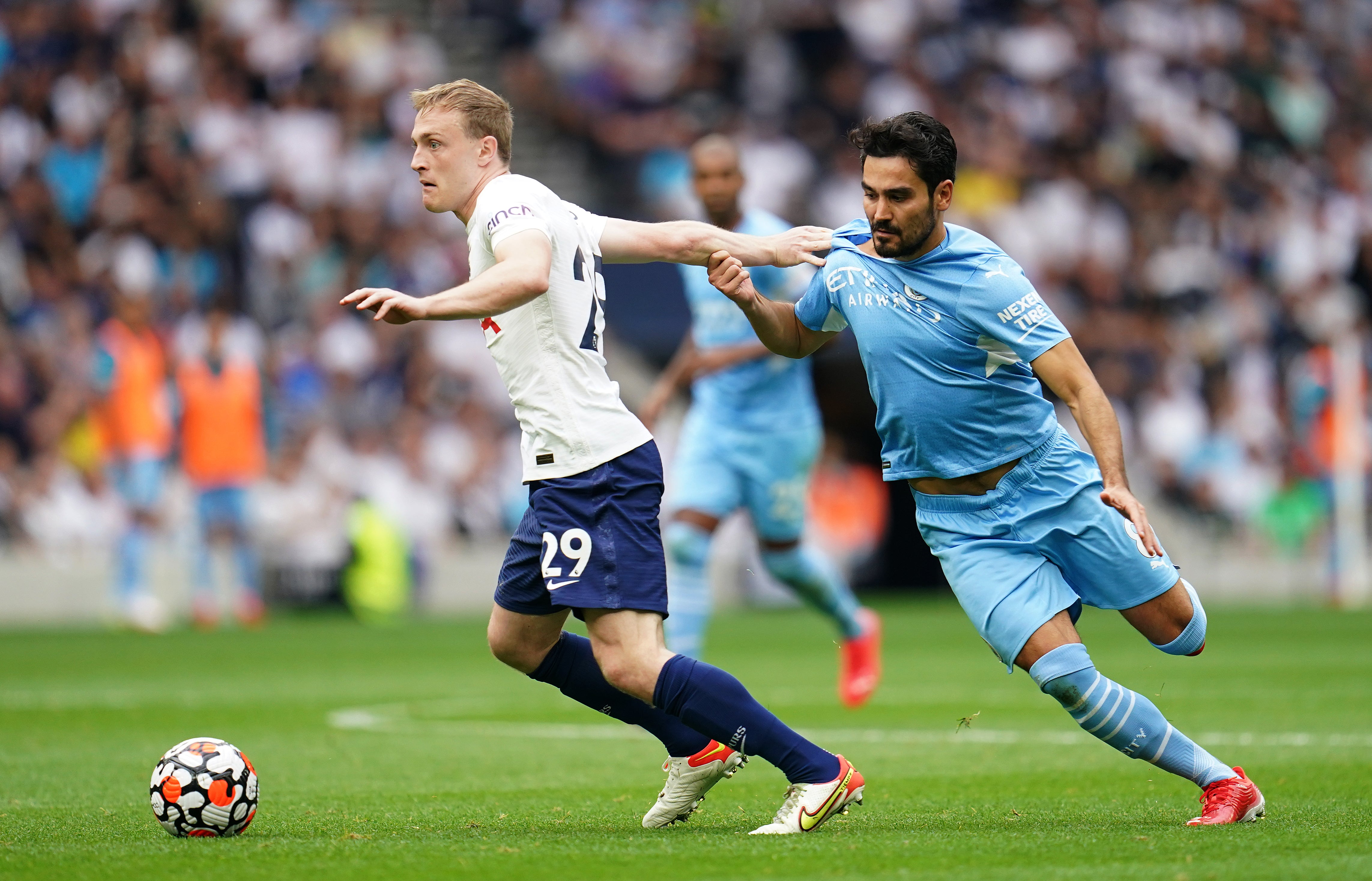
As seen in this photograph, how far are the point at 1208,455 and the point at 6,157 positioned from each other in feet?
48.4

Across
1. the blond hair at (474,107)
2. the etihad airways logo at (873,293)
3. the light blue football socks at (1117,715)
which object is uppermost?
the blond hair at (474,107)

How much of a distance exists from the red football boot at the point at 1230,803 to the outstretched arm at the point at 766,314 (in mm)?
1954

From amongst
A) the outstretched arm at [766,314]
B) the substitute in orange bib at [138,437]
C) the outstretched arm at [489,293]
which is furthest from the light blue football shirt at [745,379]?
the substitute in orange bib at [138,437]

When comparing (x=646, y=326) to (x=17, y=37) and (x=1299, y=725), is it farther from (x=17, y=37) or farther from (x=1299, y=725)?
(x=1299, y=725)

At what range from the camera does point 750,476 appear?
9.77 meters

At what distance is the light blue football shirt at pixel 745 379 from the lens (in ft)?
31.8

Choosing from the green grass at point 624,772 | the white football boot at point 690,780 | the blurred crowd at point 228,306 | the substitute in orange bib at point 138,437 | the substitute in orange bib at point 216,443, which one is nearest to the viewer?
the green grass at point 624,772

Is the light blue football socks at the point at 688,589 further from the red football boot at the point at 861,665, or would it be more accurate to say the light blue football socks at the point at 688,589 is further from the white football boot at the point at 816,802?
the white football boot at the point at 816,802

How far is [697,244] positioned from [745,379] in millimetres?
4029

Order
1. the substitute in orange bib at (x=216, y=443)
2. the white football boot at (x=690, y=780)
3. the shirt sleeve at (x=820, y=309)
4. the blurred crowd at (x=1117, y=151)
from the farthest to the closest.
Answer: the blurred crowd at (x=1117, y=151), the substitute in orange bib at (x=216, y=443), the shirt sleeve at (x=820, y=309), the white football boot at (x=690, y=780)

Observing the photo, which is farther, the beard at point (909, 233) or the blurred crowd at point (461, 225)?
the blurred crowd at point (461, 225)

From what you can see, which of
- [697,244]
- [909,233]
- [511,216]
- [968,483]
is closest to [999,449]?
[968,483]

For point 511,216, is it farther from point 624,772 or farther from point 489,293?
point 624,772

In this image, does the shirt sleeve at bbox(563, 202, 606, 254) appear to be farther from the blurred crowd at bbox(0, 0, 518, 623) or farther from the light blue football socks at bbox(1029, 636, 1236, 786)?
the blurred crowd at bbox(0, 0, 518, 623)
